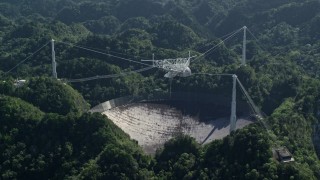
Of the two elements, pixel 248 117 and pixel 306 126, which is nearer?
pixel 306 126

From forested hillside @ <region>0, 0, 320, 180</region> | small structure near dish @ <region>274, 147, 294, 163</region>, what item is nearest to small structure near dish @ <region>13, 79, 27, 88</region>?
forested hillside @ <region>0, 0, 320, 180</region>

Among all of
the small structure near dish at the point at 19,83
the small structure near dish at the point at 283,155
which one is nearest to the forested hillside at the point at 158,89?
the small structure near dish at the point at 19,83

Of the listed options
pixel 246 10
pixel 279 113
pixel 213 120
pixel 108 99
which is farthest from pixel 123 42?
pixel 246 10

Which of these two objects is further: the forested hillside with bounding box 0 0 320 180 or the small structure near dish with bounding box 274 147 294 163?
the forested hillside with bounding box 0 0 320 180

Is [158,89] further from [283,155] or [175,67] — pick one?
[283,155]

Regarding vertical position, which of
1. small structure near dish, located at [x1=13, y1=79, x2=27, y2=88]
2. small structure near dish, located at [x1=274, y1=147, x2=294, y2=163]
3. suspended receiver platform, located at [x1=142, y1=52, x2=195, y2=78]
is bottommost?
small structure near dish, located at [x1=274, y1=147, x2=294, y2=163]

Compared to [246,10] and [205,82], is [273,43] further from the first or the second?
[205,82]

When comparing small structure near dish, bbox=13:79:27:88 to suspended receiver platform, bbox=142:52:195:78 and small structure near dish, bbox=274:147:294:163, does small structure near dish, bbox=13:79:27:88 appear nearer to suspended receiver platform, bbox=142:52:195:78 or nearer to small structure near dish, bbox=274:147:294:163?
suspended receiver platform, bbox=142:52:195:78

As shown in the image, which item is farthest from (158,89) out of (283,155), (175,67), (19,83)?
(283,155)
